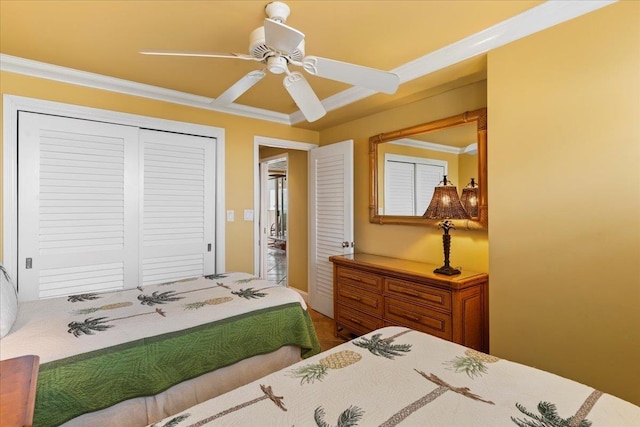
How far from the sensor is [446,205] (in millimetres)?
2455

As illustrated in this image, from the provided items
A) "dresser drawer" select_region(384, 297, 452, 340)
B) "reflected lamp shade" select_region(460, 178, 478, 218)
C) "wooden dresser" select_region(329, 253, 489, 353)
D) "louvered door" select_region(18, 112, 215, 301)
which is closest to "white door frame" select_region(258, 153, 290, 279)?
"louvered door" select_region(18, 112, 215, 301)

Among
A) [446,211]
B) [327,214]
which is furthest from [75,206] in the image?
[446,211]

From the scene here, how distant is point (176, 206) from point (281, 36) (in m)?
2.30

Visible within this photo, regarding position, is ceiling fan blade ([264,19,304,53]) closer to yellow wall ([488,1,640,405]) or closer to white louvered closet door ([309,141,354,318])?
yellow wall ([488,1,640,405])

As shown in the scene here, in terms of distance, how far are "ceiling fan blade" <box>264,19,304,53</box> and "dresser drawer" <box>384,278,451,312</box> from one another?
1841 mm

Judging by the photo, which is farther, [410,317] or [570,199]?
[410,317]

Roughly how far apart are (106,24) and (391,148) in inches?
95.8

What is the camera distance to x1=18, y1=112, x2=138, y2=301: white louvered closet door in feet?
8.07

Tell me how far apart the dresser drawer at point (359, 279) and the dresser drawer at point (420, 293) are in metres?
0.10

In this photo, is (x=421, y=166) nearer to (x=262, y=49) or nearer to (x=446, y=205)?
(x=446, y=205)

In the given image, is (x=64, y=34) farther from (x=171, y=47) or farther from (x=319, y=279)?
(x=319, y=279)

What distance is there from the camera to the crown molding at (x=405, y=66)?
1720 mm

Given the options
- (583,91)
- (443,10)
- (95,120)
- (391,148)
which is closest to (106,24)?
(95,120)

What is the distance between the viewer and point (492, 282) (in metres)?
2.03
